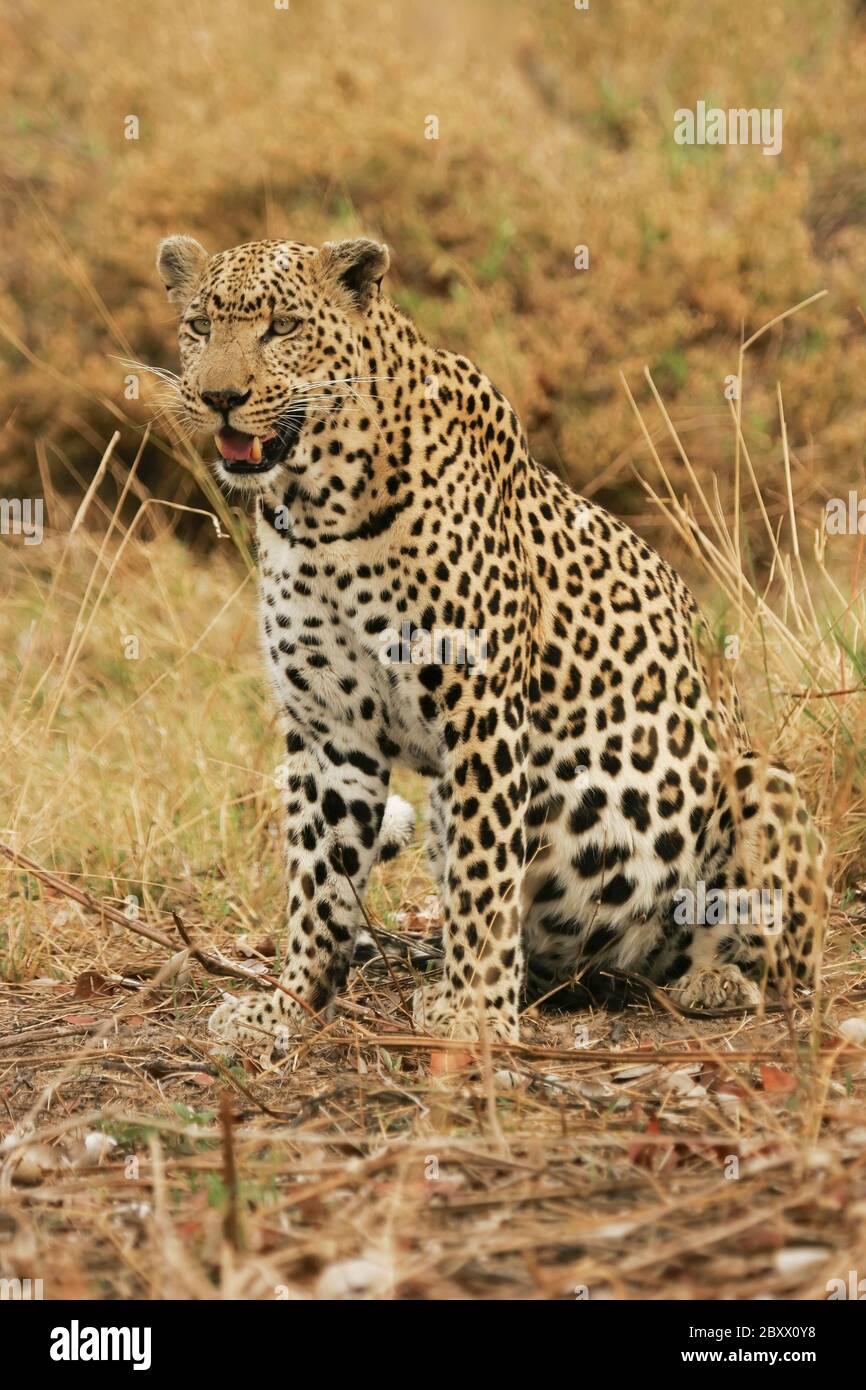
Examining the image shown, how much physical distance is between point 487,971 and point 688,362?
7532mm

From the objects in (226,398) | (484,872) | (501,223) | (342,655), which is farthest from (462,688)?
(501,223)

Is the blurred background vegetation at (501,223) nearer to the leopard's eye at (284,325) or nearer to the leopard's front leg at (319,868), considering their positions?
the leopard's front leg at (319,868)

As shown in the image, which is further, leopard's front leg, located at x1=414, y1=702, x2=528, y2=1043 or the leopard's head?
leopard's front leg, located at x1=414, y1=702, x2=528, y2=1043

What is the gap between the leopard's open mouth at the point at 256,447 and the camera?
534cm

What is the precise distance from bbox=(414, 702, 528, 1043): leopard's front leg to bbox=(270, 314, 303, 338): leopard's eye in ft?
4.19

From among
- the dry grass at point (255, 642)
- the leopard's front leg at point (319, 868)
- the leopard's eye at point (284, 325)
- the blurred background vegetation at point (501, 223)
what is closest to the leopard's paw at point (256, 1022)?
the leopard's front leg at point (319, 868)

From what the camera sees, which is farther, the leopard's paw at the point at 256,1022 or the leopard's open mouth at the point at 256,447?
the leopard's paw at the point at 256,1022

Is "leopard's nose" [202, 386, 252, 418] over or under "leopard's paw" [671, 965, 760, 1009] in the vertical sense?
over

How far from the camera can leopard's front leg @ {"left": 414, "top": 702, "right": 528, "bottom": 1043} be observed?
5.51m

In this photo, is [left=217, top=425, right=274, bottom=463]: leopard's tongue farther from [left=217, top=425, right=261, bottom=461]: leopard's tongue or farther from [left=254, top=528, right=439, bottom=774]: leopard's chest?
[left=254, top=528, right=439, bottom=774]: leopard's chest

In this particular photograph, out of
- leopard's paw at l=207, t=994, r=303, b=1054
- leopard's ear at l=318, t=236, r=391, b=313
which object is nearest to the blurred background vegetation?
leopard's ear at l=318, t=236, r=391, b=313

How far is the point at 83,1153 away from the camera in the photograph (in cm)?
491

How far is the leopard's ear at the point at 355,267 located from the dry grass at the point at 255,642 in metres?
1.19
